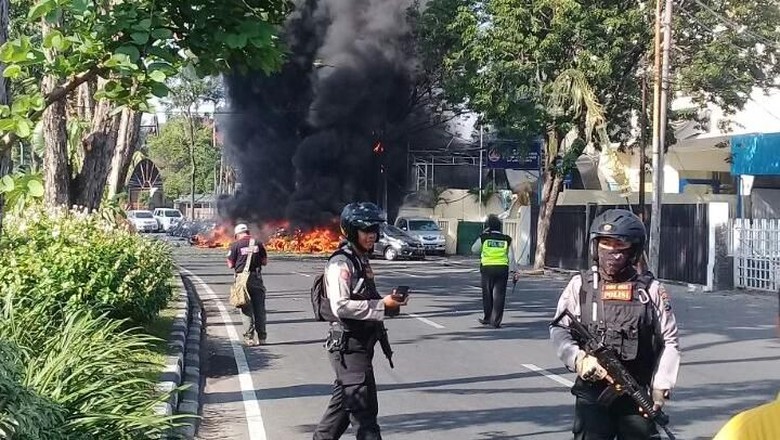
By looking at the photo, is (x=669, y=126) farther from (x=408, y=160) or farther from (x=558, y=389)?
(x=558, y=389)

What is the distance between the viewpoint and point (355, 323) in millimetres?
5652

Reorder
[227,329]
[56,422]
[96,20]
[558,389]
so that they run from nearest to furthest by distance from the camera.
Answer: [96,20], [56,422], [558,389], [227,329]

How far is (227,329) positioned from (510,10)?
16777mm

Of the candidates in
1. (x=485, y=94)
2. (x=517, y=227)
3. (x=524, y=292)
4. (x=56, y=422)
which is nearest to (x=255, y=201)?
(x=517, y=227)

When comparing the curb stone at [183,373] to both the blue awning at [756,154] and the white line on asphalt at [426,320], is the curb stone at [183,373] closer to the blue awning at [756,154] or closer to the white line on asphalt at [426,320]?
the white line on asphalt at [426,320]

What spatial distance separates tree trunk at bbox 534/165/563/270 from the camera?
30.6 meters

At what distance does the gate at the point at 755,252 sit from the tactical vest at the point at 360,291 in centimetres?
1774

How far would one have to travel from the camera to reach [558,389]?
9570 mm

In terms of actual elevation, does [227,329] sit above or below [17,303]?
below

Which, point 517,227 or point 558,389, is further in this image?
point 517,227

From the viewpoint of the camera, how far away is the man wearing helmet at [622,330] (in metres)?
4.67

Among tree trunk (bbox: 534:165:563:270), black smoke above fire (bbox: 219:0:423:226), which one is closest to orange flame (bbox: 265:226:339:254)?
black smoke above fire (bbox: 219:0:423:226)

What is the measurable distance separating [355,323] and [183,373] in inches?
184

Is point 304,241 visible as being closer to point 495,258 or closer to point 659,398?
point 495,258
